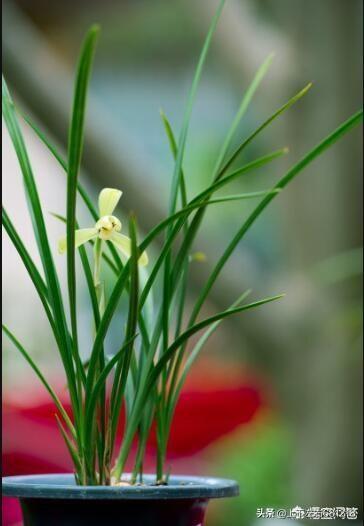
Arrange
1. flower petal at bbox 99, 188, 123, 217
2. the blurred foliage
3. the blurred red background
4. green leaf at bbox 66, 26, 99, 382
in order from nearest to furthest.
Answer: green leaf at bbox 66, 26, 99, 382
flower petal at bbox 99, 188, 123, 217
the blurred red background
the blurred foliage

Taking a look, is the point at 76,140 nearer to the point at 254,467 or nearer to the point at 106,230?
the point at 106,230

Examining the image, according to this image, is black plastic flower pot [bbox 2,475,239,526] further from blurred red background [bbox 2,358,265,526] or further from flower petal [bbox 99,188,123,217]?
blurred red background [bbox 2,358,265,526]

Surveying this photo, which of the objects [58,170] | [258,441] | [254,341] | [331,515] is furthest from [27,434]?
[58,170]

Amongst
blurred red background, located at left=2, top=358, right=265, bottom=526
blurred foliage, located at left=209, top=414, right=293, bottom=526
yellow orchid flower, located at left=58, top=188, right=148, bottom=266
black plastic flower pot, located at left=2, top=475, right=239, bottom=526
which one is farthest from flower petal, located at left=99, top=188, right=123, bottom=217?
blurred foliage, located at left=209, top=414, right=293, bottom=526

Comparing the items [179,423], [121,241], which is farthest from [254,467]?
[121,241]

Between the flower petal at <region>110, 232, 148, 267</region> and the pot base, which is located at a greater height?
the flower petal at <region>110, 232, 148, 267</region>
